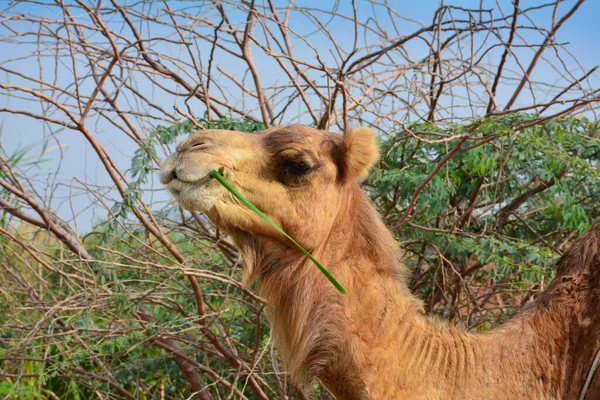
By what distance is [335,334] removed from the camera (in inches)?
124

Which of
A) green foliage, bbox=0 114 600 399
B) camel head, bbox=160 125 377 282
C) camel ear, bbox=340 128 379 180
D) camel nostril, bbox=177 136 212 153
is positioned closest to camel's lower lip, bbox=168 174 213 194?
camel head, bbox=160 125 377 282

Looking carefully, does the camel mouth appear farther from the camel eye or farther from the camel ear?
the camel ear

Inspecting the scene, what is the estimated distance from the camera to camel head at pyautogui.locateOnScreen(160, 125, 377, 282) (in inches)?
121

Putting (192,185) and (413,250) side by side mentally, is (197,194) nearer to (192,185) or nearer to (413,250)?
(192,185)

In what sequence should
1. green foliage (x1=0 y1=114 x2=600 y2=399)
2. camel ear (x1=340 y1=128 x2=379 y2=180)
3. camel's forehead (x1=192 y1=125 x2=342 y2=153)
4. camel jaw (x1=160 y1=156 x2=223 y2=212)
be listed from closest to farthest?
1. camel jaw (x1=160 y1=156 x2=223 y2=212)
2. camel's forehead (x1=192 y1=125 x2=342 y2=153)
3. camel ear (x1=340 y1=128 x2=379 y2=180)
4. green foliage (x1=0 y1=114 x2=600 y2=399)

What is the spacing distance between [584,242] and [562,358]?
501mm

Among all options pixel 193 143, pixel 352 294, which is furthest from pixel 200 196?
pixel 352 294

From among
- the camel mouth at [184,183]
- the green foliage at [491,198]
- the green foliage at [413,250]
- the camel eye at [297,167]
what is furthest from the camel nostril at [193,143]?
the green foliage at [491,198]

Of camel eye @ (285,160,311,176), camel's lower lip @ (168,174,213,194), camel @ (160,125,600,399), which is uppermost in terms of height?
camel eye @ (285,160,311,176)

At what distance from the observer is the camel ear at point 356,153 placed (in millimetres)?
3486

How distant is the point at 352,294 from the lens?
10.6 ft

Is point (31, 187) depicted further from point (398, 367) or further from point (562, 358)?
point (562, 358)

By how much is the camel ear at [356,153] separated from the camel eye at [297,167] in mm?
217

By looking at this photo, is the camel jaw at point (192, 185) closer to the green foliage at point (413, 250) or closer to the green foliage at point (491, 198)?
the green foliage at point (413, 250)
